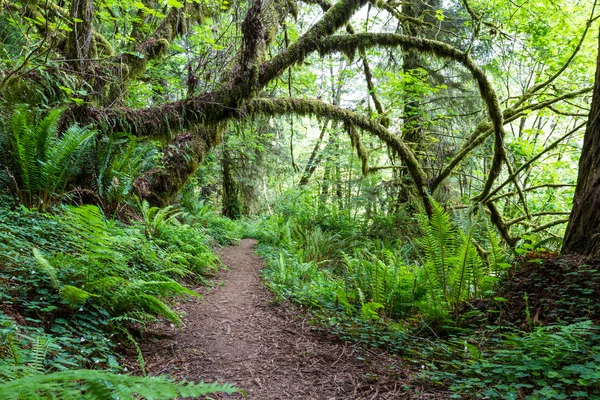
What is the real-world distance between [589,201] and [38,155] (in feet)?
19.8

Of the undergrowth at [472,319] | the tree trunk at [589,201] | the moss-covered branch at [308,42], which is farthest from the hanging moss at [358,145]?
the tree trunk at [589,201]

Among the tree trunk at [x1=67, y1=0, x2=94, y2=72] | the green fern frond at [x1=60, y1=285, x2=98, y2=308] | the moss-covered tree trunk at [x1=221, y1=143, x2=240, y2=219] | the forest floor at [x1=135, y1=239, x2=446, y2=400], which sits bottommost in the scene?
the moss-covered tree trunk at [x1=221, y1=143, x2=240, y2=219]

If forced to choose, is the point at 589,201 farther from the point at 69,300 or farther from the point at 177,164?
the point at 177,164

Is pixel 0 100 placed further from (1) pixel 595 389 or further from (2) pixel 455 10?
(2) pixel 455 10

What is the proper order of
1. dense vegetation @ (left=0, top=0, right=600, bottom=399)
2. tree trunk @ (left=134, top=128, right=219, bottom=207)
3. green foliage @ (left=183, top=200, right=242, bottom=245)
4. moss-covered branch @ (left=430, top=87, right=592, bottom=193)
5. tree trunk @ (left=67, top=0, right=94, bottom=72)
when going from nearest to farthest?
dense vegetation @ (left=0, top=0, right=600, bottom=399), tree trunk @ (left=67, top=0, right=94, bottom=72), moss-covered branch @ (left=430, top=87, right=592, bottom=193), tree trunk @ (left=134, top=128, right=219, bottom=207), green foliage @ (left=183, top=200, right=242, bottom=245)

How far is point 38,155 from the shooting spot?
4117 millimetres

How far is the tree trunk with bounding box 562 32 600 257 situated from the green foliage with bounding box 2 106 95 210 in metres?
5.50

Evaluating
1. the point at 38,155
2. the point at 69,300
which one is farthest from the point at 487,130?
the point at 38,155

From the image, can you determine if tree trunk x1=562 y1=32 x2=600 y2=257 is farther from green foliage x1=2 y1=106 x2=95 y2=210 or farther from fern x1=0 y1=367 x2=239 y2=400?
green foliage x1=2 y1=106 x2=95 y2=210

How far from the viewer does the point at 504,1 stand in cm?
668

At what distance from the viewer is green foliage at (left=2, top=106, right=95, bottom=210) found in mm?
3932

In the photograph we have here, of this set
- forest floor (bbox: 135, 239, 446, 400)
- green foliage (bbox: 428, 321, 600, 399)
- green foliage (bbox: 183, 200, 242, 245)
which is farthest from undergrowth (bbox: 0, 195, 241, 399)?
green foliage (bbox: 183, 200, 242, 245)

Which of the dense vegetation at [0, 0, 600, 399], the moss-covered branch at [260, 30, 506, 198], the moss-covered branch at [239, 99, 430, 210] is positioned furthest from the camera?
the moss-covered branch at [239, 99, 430, 210]

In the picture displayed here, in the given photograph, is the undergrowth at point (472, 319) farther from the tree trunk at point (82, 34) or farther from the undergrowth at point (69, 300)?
the tree trunk at point (82, 34)
